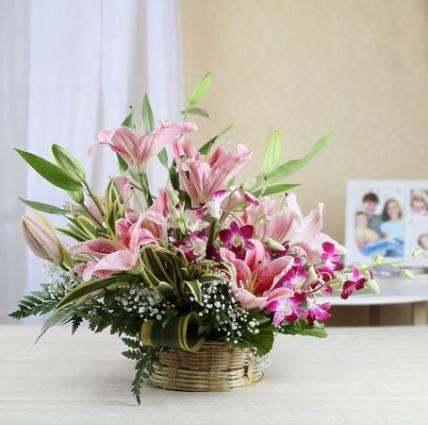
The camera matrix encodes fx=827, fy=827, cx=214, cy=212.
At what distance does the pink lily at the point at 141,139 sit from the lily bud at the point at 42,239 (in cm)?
15

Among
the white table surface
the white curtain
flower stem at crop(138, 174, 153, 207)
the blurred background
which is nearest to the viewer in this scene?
the white table surface

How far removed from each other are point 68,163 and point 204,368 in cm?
38

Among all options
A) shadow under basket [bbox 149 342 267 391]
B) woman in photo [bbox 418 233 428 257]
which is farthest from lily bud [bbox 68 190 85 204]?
woman in photo [bbox 418 233 428 257]

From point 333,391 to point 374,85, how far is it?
8.13 ft

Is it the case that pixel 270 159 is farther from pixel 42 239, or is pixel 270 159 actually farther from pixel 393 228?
pixel 393 228

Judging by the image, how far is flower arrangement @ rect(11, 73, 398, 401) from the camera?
1195 millimetres

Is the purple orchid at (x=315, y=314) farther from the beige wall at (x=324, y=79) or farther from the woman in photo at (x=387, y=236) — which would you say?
the beige wall at (x=324, y=79)

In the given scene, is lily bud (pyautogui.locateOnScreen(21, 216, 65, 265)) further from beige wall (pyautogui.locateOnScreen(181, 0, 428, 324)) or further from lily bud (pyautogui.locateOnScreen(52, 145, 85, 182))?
beige wall (pyautogui.locateOnScreen(181, 0, 428, 324))

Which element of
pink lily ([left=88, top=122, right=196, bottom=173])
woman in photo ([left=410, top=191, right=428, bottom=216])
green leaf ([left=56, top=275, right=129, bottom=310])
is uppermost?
pink lily ([left=88, top=122, right=196, bottom=173])

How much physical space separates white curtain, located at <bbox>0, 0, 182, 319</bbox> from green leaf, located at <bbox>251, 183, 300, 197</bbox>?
1905 millimetres

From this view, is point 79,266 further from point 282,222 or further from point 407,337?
point 407,337

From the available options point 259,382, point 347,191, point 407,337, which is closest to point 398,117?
point 347,191

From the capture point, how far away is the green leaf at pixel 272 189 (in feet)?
4.35

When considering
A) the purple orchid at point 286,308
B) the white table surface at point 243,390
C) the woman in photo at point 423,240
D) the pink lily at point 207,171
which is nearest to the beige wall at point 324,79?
the woman in photo at point 423,240
